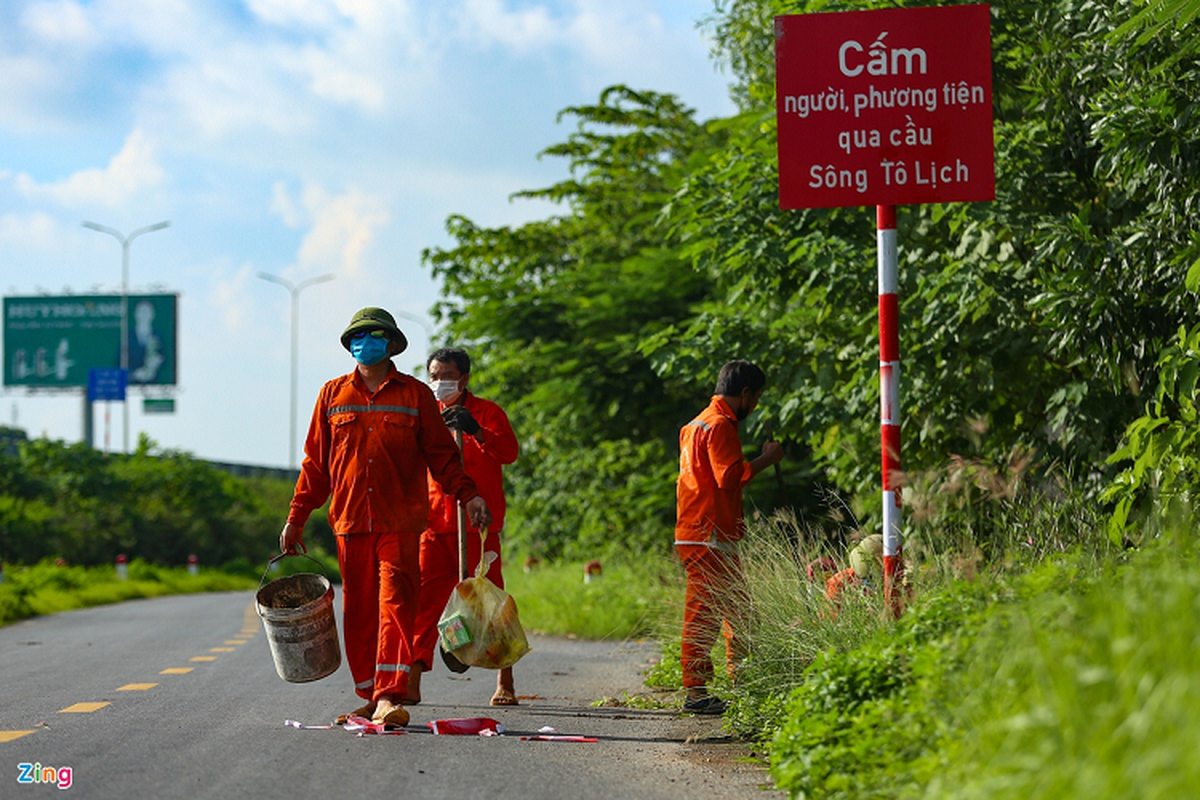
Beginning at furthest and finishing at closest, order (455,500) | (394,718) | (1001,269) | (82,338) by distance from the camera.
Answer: (82,338) < (1001,269) < (455,500) < (394,718)

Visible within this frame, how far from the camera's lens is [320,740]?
23.0ft

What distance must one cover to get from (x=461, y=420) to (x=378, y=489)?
2.89ft

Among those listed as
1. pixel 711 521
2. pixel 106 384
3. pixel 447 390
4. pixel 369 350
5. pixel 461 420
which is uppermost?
pixel 106 384

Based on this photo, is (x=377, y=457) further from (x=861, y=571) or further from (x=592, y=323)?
(x=592, y=323)

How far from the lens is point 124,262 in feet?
169

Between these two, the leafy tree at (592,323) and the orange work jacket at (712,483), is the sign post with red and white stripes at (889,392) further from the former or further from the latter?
the leafy tree at (592,323)

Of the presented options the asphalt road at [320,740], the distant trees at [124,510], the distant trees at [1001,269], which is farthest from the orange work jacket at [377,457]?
the distant trees at [124,510]

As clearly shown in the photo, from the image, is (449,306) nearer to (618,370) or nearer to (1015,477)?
(618,370)

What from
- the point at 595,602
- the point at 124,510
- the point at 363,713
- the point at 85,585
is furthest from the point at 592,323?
the point at 124,510

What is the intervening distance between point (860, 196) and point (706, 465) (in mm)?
1653

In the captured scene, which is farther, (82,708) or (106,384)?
(106,384)

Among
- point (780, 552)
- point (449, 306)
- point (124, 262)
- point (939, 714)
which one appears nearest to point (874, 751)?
point (939, 714)

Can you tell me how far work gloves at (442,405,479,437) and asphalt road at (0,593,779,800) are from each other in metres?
1.56

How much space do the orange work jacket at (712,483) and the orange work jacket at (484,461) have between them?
41.3 inches
